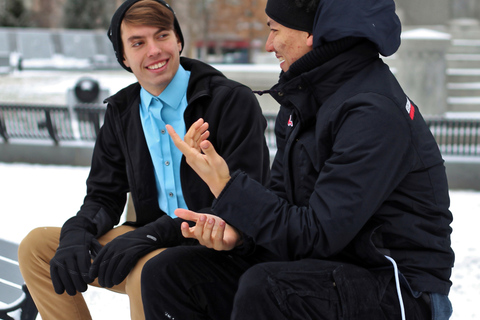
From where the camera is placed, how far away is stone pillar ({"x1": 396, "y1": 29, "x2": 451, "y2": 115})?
32.3ft

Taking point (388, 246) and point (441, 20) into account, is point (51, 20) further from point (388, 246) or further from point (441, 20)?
point (388, 246)

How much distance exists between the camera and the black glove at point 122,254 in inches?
81.0

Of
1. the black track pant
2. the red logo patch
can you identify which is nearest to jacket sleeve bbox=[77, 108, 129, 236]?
the black track pant

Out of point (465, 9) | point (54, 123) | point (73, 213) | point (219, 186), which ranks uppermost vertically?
point (219, 186)

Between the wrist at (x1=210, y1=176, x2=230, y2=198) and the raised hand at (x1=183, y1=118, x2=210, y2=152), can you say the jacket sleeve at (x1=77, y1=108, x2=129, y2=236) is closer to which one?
the raised hand at (x1=183, y1=118, x2=210, y2=152)

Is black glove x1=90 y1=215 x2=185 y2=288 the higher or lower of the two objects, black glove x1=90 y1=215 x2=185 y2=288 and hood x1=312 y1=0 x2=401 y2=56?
the lower

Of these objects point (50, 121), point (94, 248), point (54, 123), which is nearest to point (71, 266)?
point (94, 248)

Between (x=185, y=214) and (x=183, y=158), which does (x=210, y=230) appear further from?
(x=183, y=158)

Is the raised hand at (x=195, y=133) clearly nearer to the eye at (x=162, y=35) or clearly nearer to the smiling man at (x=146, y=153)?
the smiling man at (x=146, y=153)

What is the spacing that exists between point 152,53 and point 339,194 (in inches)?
47.7

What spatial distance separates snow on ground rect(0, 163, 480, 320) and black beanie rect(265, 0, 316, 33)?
1991 mm

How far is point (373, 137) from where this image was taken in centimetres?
158

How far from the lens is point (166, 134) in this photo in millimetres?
2484

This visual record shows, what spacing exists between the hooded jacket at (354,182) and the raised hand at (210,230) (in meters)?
0.12
